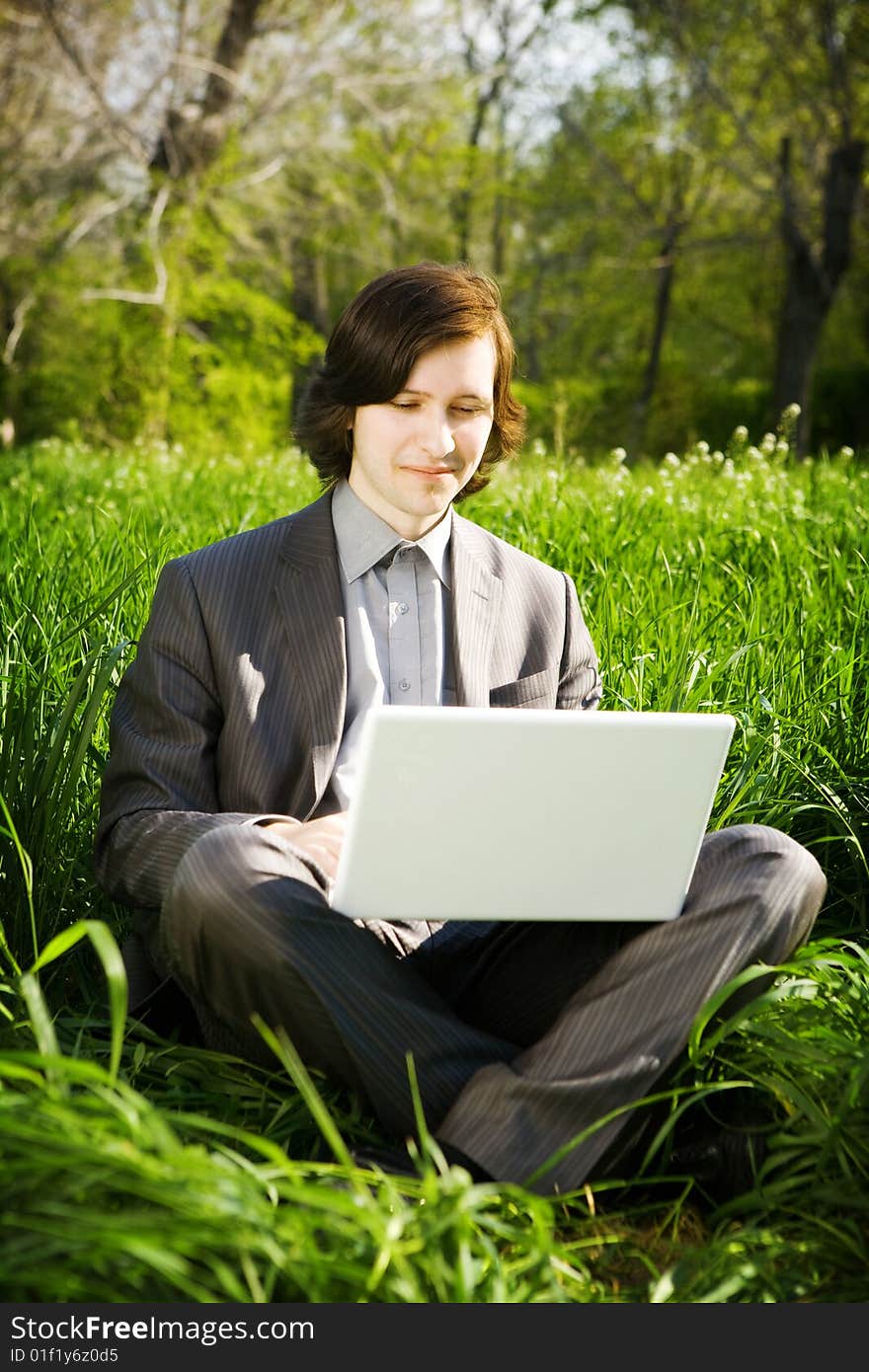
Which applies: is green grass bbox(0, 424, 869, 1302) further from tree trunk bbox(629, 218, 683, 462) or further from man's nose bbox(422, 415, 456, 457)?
tree trunk bbox(629, 218, 683, 462)

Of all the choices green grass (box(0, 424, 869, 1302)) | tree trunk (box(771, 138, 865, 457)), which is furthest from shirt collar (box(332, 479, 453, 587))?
tree trunk (box(771, 138, 865, 457))

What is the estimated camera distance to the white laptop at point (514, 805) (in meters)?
2.00

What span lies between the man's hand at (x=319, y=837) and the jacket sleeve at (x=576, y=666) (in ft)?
2.04

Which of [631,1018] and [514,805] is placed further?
[631,1018]

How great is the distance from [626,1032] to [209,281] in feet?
46.7

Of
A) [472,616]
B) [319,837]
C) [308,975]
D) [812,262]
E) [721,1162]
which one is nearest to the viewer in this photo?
[308,975]

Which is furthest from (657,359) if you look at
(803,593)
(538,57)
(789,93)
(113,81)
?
(803,593)

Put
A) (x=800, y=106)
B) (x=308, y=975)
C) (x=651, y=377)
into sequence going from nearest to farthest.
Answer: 1. (x=308, y=975)
2. (x=800, y=106)
3. (x=651, y=377)

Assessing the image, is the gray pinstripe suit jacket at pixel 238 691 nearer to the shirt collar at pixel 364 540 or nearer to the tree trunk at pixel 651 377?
the shirt collar at pixel 364 540

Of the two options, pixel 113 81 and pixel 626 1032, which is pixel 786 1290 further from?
pixel 113 81

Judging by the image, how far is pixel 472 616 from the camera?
9.09 ft

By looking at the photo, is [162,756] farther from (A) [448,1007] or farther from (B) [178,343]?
(B) [178,343]

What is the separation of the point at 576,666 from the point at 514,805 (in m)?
0.91

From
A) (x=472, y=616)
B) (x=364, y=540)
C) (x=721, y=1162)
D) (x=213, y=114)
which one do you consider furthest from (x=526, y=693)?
(x=213, y=114)
